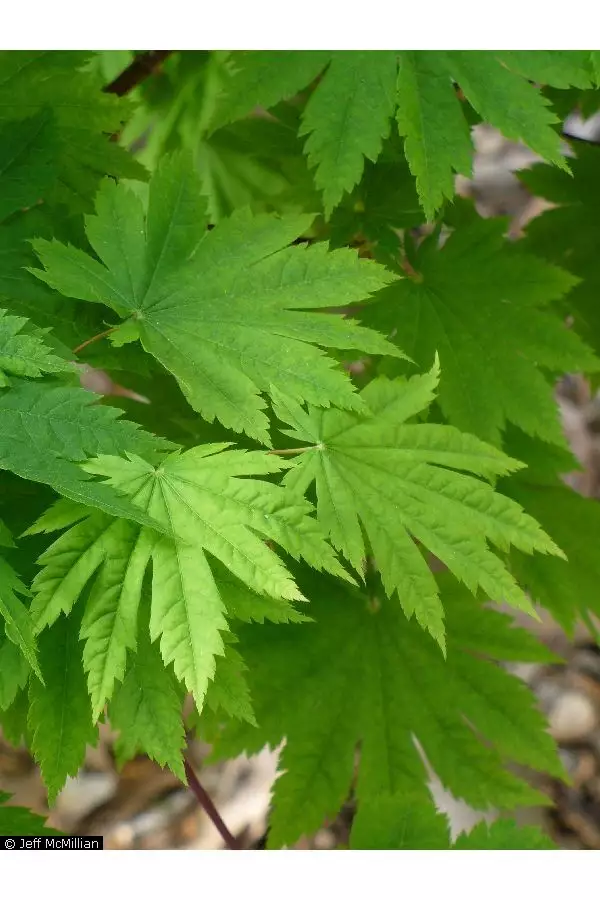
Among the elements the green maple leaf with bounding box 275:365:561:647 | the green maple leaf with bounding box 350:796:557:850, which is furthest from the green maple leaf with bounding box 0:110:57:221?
the green maple leaf with bounding box 350:796:557:850

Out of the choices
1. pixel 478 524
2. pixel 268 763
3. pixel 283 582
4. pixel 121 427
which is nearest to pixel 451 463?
pixel 478 524

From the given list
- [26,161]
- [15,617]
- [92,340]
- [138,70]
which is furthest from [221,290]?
[138,70]

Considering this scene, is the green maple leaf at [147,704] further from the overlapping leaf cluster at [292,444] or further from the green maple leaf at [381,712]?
the green maple leaf at [381,712]

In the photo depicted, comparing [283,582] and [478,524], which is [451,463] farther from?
[283,582]

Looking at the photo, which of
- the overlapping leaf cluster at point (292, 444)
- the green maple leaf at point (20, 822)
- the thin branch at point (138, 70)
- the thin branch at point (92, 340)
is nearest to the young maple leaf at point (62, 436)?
the overlapping leaf cluster at point (292, 444)

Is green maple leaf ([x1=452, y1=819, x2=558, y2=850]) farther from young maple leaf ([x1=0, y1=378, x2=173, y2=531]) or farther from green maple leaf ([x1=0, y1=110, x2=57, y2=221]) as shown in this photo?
green maple leaf ([x1=0, y1=110, x2=57, y2=221])
